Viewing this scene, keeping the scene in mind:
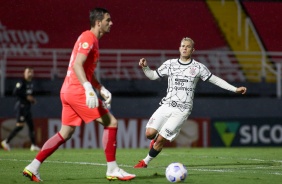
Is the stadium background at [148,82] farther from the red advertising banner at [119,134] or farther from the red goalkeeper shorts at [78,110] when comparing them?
the red goalkeeper shorts at [78,110]

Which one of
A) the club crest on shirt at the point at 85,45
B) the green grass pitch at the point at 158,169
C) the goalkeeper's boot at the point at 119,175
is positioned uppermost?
the club crest on shirt at the point at 85,45

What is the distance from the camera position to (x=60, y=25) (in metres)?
27.8

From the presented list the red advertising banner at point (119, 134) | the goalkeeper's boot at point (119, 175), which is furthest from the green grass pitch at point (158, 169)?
the red advertising banner at point (119, 134)

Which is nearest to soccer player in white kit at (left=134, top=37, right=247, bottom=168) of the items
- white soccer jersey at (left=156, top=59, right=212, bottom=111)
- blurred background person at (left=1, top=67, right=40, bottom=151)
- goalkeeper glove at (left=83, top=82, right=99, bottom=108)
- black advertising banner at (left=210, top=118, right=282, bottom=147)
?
white soccer jersey at (left=156, top=59, right=212, bottom=111)

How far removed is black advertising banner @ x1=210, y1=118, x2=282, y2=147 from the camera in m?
22.5

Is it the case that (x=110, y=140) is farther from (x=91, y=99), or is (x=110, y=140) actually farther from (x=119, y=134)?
(x=119, y=134)

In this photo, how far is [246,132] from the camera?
2281 cm

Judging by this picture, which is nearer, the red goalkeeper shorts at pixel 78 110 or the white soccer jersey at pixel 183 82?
the red goalkeeper shorts at pixel 78 110

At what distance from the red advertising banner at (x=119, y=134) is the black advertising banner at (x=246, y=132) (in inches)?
12.8

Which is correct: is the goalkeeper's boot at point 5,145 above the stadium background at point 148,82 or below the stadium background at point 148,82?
below

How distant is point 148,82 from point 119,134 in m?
4.09

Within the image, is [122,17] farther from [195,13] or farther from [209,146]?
[209,146]

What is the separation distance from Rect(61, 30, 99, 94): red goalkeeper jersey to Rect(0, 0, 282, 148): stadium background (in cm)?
1162

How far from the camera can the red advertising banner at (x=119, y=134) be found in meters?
21.1
